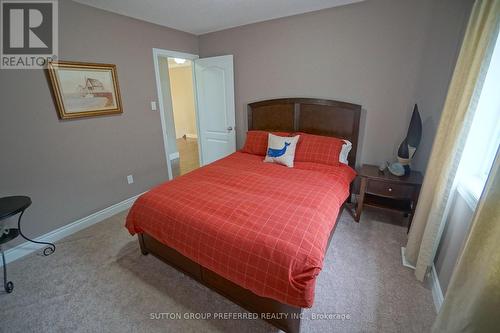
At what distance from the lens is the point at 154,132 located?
309cm

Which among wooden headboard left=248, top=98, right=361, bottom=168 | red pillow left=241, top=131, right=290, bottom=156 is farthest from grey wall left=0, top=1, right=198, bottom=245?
wooden headboard left=248, top=98, right=361, bottom=168

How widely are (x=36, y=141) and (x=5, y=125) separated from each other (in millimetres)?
236

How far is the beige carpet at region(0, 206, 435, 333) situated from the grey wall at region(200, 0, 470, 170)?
4.46ft

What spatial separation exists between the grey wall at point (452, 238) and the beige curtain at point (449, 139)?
0.06 m

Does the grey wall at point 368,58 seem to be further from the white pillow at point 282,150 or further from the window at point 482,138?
the window at point 482,138

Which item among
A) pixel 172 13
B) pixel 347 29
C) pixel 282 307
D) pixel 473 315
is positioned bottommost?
pixel 282 307

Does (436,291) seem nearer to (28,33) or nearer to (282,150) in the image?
(282,150)

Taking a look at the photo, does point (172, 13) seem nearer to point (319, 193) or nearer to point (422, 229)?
point (319, 193)

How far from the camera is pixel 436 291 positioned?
1.52 metres

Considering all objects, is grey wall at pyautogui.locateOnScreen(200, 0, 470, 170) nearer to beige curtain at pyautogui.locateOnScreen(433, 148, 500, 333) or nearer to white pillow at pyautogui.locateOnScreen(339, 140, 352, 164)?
white pillow at pyautogui.locateOnScreen(339, 140, 352, 164)

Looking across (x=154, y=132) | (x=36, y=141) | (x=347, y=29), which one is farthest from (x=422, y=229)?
(x=36, y=141)

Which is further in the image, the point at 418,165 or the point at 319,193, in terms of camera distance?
the point at 418,165

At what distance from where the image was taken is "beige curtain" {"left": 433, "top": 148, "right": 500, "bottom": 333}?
788 millimetres

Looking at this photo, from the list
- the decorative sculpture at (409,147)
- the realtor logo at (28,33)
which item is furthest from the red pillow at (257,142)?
the realtor logo at (28,33)
